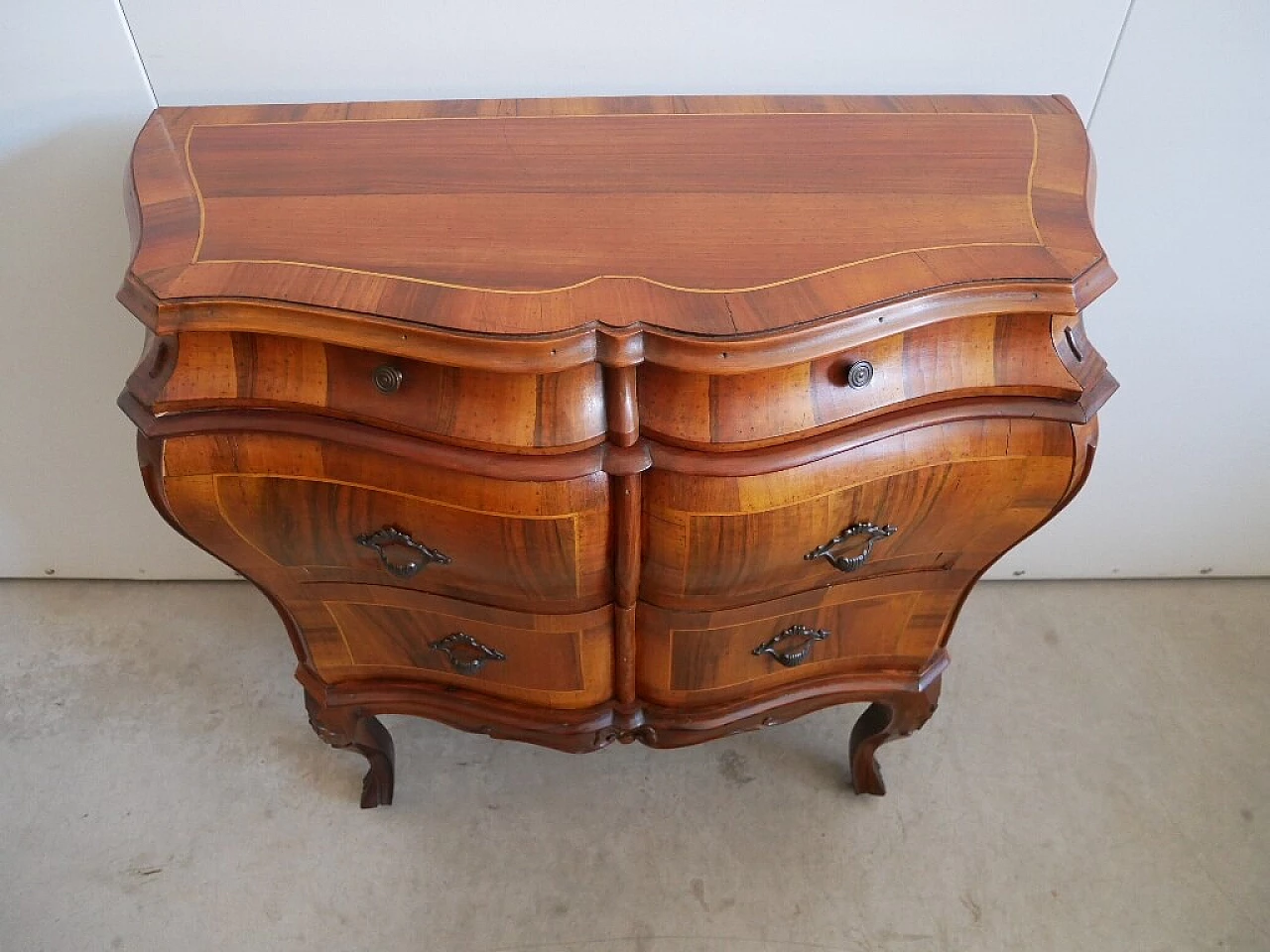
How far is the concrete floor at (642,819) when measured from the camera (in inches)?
48.5

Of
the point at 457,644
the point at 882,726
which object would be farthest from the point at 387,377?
the point at 882,726

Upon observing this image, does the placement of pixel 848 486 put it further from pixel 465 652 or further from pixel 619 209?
pixel 465 652

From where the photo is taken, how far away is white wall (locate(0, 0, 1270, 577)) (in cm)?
105

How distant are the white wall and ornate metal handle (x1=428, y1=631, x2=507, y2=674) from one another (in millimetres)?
664

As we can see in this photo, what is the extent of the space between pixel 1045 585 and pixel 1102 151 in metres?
0.83

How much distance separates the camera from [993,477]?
2.81 feet

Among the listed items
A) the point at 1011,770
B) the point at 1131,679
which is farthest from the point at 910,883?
the point at 1131,679

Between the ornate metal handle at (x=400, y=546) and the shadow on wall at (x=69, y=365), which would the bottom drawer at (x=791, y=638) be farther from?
the shadow on wall at (x=69, y=365)

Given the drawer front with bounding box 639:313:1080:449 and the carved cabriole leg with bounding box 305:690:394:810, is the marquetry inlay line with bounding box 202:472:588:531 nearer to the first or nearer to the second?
the drawer front with bounding box 639:313:1080:449

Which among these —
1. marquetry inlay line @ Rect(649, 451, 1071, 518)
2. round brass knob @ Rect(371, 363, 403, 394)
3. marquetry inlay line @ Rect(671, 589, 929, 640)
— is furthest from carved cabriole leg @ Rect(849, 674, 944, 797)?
round brass knob @ Rect(371, 363, 403, 394)

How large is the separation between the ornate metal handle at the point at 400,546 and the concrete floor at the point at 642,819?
Result: 63cm

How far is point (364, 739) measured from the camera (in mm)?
1211

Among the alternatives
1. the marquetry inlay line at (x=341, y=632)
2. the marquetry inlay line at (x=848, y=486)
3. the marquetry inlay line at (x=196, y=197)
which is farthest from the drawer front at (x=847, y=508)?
the marquetry inlay line at (x=196, y=197)

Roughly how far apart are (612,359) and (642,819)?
859 millimetres
